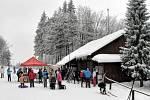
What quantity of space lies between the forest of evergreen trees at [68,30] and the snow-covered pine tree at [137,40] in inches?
1266

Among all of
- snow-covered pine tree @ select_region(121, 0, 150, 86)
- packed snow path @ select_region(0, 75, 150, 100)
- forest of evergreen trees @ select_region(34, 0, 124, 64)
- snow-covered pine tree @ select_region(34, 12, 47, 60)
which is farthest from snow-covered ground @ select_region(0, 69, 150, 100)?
snow-covered pine tree @ select_region(34, 12, 47, 60)

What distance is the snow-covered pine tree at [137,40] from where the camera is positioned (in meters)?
32.1

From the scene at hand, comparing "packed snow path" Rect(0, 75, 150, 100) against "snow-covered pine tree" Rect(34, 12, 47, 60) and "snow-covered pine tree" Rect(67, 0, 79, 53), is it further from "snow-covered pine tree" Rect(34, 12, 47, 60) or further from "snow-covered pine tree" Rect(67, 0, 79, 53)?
"snow-covered pine tree" Rect(34, 12, 47, 60)

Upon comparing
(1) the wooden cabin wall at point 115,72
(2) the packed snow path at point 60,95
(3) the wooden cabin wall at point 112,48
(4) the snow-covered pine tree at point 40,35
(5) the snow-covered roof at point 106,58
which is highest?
(4) the snow-covered pine tree at point 40,35

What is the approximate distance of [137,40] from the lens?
1305 inches

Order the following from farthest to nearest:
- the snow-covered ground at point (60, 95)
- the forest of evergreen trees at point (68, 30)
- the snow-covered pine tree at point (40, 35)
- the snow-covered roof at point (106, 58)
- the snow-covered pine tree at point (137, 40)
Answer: the snow-covered pine tree at point (40, 35) < the forest of evergreen trees at point (68, 30) < the snow-covered roof at point (106, 58) < the snow-covered pine tree at point (137, 40) < the snow-covered ground at point (60, 95)

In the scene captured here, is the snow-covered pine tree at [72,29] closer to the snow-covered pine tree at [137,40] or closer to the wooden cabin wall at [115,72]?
the wooden cabin wall at [115,72]

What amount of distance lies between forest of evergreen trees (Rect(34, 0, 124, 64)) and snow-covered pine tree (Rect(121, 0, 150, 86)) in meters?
32.2

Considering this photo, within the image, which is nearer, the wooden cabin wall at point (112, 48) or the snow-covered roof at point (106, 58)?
the snow-covered roof at point (106, 58)

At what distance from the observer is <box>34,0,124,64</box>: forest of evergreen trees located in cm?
6538

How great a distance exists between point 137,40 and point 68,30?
32678 millimetres

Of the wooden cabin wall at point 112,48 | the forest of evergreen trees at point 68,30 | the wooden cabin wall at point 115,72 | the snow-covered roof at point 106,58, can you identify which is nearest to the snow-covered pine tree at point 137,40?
the snow-covered roof at point 106,58

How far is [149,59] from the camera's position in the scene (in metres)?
32.3

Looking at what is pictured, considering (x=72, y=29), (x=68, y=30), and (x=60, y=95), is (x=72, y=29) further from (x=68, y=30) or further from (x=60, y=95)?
(x=60, y=95)
